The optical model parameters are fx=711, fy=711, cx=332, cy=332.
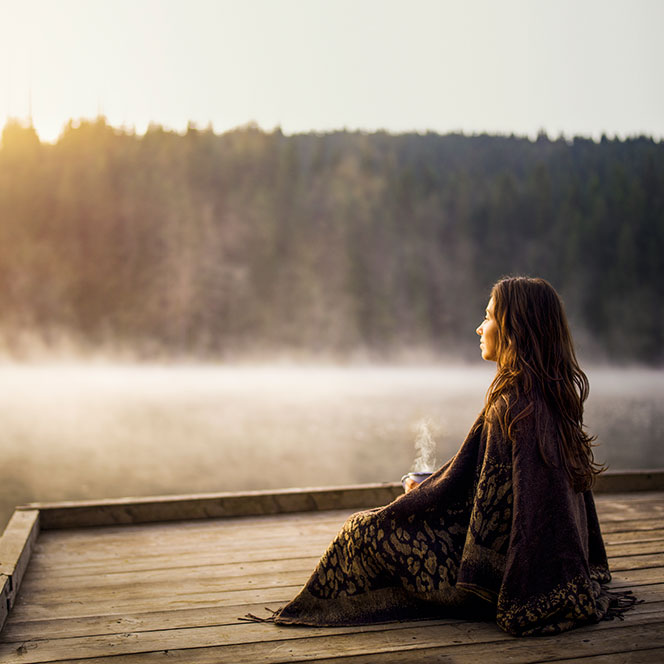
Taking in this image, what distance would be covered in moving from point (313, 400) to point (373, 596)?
20904 millimetres

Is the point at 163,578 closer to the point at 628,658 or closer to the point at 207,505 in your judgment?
the point at 207,505

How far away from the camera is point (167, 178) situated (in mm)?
22250

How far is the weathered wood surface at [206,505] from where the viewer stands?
2355 millimetres

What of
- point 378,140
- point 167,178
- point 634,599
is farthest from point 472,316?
point 634,599

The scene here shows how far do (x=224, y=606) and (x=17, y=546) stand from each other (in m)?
0.66

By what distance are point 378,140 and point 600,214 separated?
6.52m

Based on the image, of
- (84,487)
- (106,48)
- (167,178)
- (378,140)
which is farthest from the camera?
(167,178)

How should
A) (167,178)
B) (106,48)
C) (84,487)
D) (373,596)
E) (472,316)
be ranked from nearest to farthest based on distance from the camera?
1. (373,596)
2. (84,487)
3. (106,48)
4. (472,316)
5. (167,178)

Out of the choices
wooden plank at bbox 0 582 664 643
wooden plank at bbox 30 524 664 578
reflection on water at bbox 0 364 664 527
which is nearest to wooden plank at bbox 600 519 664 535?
wooden plank at bbox 30 524 664 578

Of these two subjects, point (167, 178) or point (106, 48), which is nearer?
point (106, 48)

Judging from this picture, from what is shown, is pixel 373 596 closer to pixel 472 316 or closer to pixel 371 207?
pixel 472 316

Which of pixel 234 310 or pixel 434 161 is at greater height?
pixel 434 161

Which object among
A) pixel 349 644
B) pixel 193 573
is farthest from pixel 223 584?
pixel 349 644

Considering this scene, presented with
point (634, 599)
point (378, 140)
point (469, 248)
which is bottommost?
point (634, 599)
